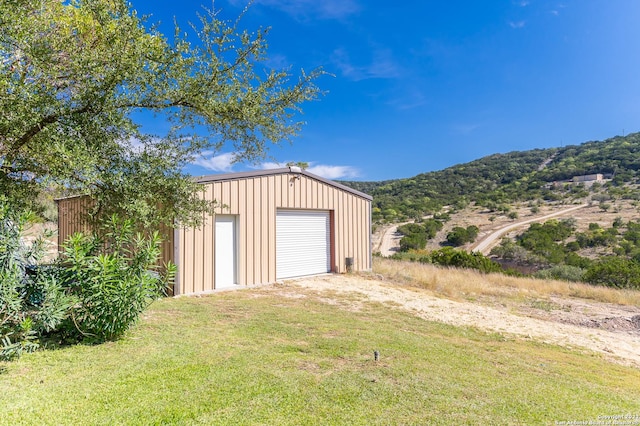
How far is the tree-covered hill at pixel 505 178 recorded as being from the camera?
39.5m

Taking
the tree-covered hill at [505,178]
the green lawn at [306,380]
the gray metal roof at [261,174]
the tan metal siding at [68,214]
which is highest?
the tree-covered hill at [505,178]

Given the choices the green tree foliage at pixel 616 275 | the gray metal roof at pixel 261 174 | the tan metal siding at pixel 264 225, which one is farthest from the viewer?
the green tree foliage at pixel 616 275

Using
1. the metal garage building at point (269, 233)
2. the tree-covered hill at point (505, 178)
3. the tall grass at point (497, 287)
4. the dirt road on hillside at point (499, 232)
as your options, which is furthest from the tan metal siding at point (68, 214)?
the tree-covered hill at point (505, 178)

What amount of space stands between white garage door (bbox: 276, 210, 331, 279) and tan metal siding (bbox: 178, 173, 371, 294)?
313 millimetres

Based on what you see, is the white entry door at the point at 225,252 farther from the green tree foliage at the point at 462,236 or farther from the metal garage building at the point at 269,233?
the green tree foliage at the point at 462,236

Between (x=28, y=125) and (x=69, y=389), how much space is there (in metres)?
3.31

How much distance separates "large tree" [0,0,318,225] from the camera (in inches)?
190

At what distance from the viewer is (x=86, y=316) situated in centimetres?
484

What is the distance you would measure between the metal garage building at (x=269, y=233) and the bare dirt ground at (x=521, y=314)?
3.32 ft

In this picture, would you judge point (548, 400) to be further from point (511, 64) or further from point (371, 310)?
point (511, 64)

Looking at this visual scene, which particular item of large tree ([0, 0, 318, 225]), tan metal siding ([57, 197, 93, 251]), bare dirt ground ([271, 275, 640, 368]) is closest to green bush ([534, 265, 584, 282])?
bare dirt ground ([271, 275, 640, 368])

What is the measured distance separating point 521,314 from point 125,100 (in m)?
9.42

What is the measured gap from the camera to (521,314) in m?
8.92

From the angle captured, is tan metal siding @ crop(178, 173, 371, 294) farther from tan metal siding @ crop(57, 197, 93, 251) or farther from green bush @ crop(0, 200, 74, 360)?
tan metal siding @ crop(57, 197, 93, 251)
